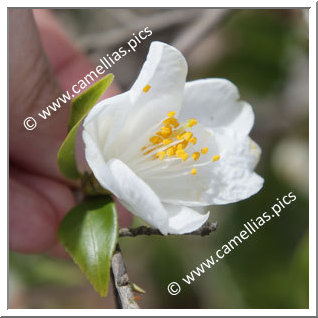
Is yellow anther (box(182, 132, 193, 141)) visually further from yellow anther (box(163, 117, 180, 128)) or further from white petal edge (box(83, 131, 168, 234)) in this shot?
white petal edge (box(83, 131, 168, 234))

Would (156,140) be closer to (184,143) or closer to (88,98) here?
(184,143)

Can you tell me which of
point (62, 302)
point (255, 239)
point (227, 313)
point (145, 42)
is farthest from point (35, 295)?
point (227, 313)

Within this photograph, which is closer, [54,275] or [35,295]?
[54,275]

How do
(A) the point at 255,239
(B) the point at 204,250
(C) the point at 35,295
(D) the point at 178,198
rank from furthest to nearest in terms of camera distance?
(C) the point at 35,295
(A) the point at 255,239
(B) the point at 204,250
(D) the point at 178,198

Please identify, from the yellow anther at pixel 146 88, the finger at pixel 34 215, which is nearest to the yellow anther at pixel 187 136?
the yellow anther at pixel 146 88

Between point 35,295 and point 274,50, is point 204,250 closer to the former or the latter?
point 35,295

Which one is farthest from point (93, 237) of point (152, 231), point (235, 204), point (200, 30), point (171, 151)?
point (235, 204)
